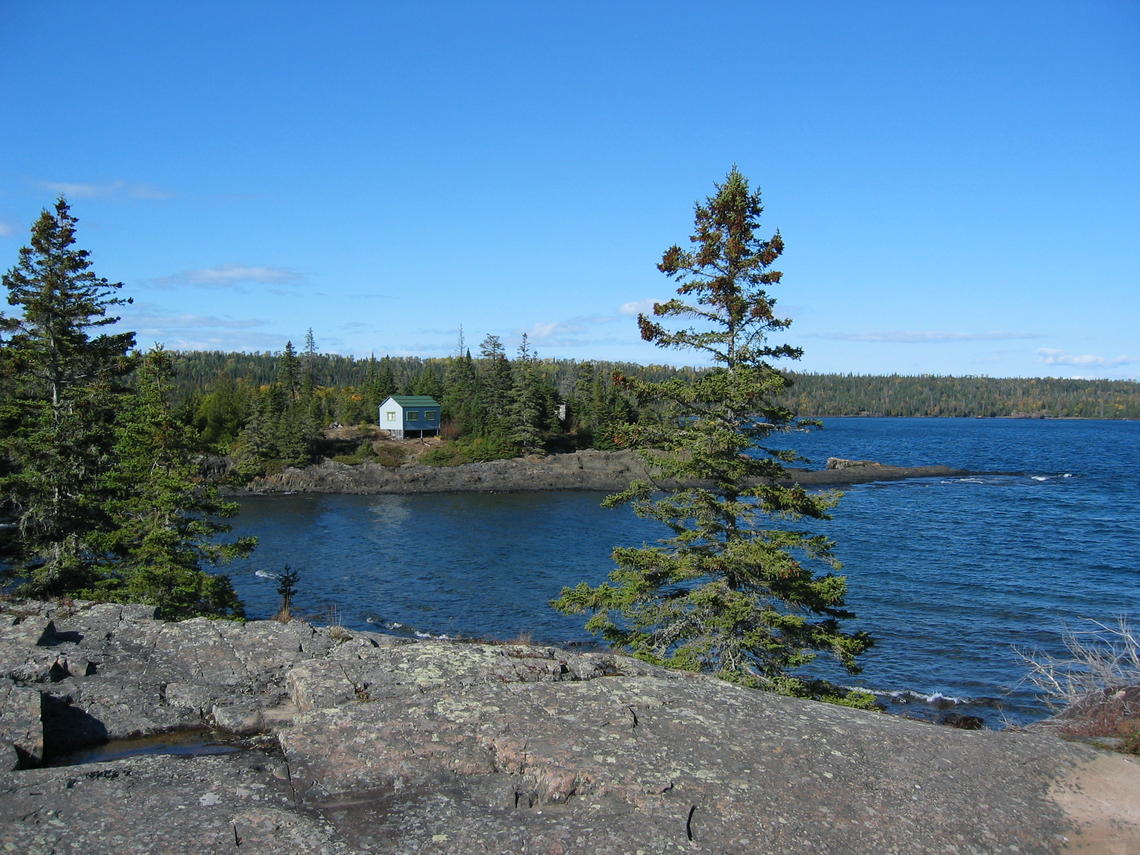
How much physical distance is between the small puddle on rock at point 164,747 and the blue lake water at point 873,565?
20116 millimetres

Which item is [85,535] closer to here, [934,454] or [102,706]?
[102,706]

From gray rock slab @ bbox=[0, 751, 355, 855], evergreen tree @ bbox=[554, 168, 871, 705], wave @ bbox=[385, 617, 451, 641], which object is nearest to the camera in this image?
gray rock slab @ bbox=[0, 751, 355, 855]

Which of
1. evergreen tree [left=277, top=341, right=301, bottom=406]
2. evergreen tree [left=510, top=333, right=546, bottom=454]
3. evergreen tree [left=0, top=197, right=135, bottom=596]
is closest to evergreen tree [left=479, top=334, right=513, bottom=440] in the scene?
evergreen tree [left=510, top=333, right=546, bottom=454]

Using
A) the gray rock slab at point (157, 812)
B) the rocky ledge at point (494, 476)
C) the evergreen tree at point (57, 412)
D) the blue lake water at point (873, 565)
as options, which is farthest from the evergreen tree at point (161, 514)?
the rocky ledge at point (494, 476)

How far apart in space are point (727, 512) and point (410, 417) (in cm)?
8535

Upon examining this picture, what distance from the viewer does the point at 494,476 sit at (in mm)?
81125

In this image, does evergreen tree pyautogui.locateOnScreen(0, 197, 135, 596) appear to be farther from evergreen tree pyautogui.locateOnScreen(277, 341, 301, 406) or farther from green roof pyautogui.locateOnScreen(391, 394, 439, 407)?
evergreen tree pyautogui.locateOnScreen(277, 341, 301, 406)

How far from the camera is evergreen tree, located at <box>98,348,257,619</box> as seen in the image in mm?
21922

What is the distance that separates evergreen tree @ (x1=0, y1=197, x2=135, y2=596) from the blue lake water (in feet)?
34.0

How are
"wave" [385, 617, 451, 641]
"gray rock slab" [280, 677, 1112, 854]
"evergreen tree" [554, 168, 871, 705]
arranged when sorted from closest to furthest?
"gray rock slab" [280, 677, 1112, 854] < "evergreen tree" [554, 168, 871, 705] < "wave" [385, 617, 451, 641]

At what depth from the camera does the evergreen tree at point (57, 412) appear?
23.0m

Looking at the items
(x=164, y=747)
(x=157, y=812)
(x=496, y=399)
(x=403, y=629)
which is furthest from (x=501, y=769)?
(x=496, y=399)

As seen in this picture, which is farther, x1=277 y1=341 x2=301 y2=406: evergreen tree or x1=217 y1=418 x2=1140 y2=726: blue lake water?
x1=277 y1=341 x2=301 y2=406: evergreen tree

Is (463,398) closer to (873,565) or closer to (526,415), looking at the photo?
(526,415)
